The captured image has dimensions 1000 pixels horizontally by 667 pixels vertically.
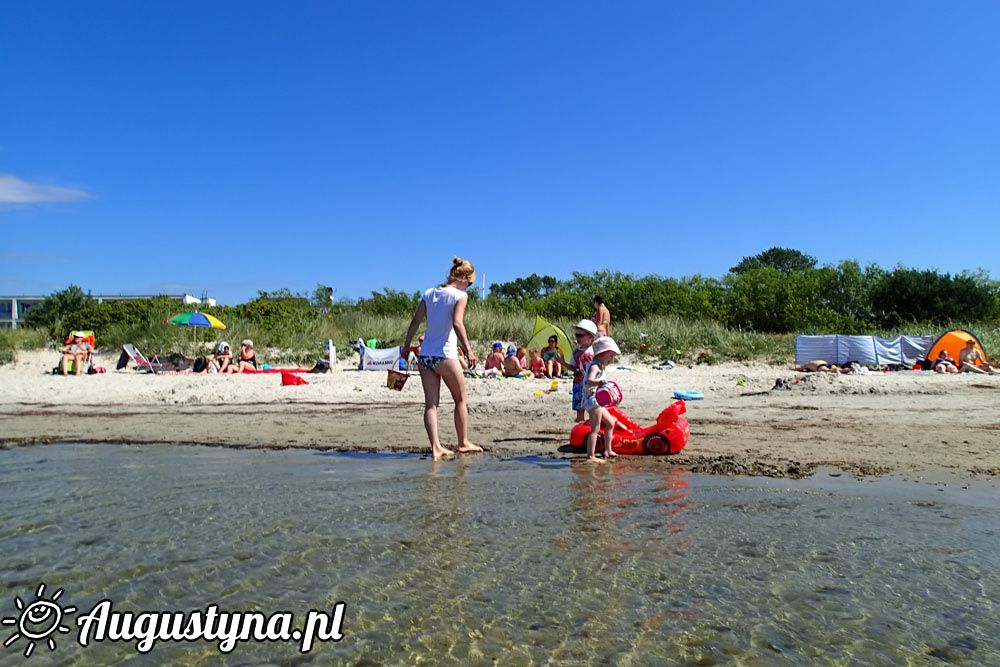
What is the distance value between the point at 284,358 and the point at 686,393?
1080 cm

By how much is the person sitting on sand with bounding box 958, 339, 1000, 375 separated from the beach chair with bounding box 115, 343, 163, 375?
17764 millimetres

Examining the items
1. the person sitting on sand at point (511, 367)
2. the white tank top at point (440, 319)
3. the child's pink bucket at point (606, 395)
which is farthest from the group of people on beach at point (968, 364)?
the white tank top at point (440, 319)

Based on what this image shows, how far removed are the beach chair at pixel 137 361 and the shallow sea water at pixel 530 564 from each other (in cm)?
1178

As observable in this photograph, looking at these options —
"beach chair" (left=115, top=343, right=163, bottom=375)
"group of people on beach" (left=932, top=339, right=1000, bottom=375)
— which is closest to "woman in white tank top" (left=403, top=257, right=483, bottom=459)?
"beach chair" (left=115, top=343, right=163, bottom=375)

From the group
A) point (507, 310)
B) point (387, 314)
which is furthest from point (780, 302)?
point (387, 314)

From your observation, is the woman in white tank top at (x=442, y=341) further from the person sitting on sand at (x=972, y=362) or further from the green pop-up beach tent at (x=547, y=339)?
the person sitting on sand at (x=972, y=362)

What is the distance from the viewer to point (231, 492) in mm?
4344

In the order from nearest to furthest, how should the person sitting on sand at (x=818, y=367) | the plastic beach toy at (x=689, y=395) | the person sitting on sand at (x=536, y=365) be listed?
the plastic beach toy at (x=689, y=395) < the person sitting on sand at (x=536, y=365) < the person sitting on sand at (x=818, y=367)

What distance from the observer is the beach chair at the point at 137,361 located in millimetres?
15836

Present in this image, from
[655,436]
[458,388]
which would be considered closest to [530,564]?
[458,388]

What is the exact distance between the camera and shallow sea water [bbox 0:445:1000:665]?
2.22 metres

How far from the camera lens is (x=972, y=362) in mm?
15047

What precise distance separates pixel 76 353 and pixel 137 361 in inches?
50.6

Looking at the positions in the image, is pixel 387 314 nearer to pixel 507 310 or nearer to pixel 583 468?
pixel 507 310
